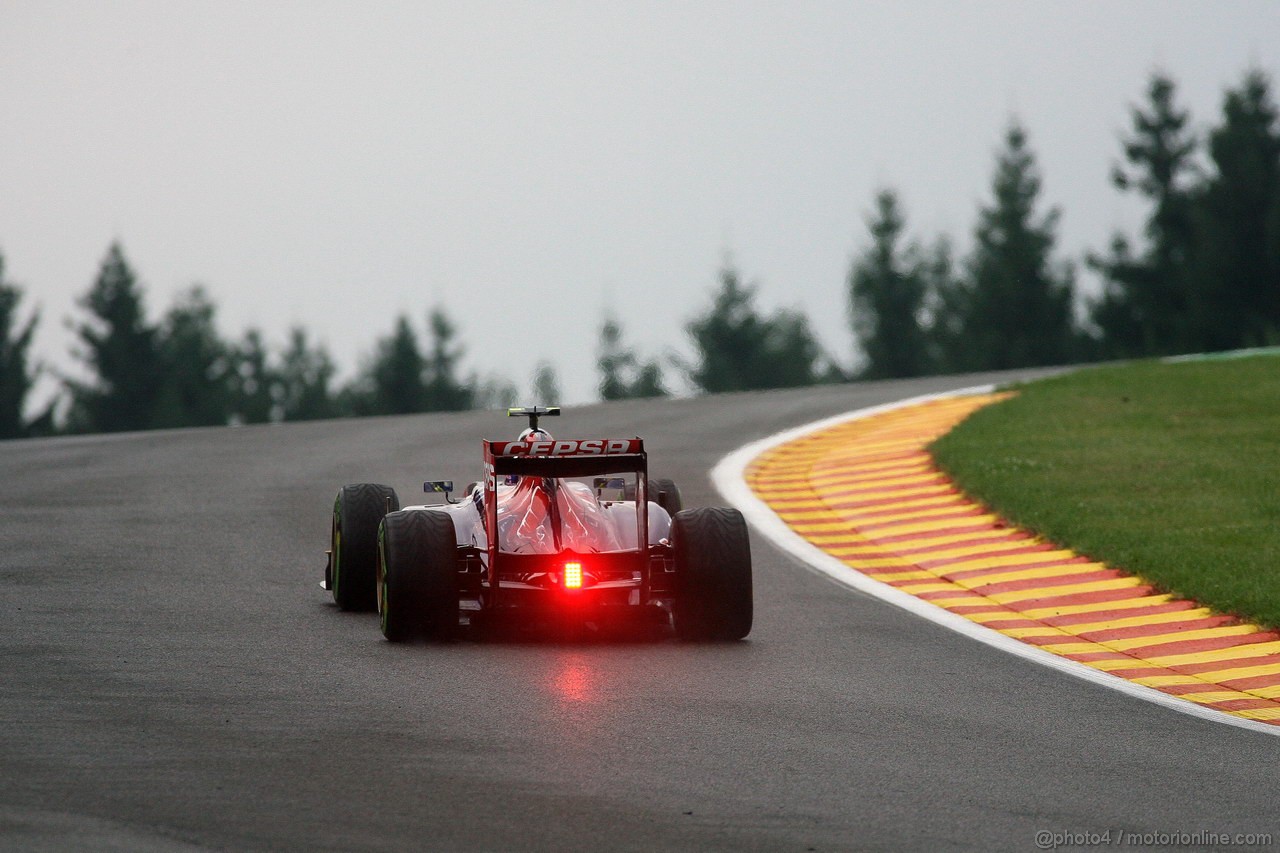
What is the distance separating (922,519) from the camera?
1569 centimetres

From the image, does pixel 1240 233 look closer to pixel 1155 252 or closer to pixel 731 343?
pixel 1155 252

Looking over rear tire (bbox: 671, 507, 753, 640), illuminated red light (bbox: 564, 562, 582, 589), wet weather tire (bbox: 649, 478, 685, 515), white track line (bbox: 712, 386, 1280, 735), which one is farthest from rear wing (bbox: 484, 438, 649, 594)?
white track line (bbox: 712, 386, 1280, 735)

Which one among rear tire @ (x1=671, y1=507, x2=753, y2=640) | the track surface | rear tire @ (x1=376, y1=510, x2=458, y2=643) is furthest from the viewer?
rear tire @ (x1=671, y1=507, x2=753, y2=640)

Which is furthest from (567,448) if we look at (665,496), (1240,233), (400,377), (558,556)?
(400,377)

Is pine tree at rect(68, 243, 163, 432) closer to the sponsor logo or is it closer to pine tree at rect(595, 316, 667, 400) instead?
pine tree at rect(595, 316, 667, 400)

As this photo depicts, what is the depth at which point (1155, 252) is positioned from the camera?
219ft

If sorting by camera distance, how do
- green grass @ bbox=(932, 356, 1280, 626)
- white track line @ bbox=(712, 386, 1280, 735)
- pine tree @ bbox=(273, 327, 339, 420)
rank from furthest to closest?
pine tree @ bbox=(273, 327, 339, 420), green grass @ bbox=(932, 356, 1280, 626), white track line @ bbox=(712, 386, 1280, 735)

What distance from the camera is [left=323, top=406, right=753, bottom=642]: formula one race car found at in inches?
395

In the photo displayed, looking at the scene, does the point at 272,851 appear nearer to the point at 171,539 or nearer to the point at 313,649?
the point at 313,649

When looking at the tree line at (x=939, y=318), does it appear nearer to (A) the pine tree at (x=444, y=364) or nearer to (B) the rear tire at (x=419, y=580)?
(A) the pine tree at (x=444, y=364)

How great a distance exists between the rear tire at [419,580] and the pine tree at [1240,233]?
5492cm

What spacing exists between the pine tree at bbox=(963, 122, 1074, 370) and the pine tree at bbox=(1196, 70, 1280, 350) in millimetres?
8655

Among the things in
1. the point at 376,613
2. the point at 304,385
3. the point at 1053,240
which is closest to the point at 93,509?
the point at 376,613

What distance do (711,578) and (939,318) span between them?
6978 centimetres
